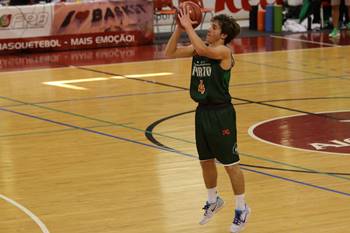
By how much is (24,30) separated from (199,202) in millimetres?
13123

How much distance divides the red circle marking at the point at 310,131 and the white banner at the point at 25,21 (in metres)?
9.61

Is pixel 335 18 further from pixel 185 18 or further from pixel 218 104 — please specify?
pixel 185 18

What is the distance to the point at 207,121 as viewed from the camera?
820 cm

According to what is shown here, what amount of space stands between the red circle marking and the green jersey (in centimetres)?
367

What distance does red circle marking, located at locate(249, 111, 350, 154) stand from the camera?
1183 cm

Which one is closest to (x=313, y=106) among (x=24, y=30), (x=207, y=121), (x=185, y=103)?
(x=185, y=103)

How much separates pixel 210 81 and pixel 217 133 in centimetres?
47

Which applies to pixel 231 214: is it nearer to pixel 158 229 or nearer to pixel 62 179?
pixel 158 229

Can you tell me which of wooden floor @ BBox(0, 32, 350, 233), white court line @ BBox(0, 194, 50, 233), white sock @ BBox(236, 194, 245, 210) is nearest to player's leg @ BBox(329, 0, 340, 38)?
wooden floor @ BBox(0, 32, 350, 233)

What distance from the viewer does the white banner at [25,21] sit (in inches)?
836

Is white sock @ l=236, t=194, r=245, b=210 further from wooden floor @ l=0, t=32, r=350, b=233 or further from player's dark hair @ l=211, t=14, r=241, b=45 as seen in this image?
player's dark hair @ l=211, t=14, r=241, b=45

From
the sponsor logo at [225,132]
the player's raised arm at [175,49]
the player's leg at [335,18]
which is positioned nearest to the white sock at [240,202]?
the sponsor logo at [225,132]

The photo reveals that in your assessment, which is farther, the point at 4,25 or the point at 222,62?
the point at 4,25

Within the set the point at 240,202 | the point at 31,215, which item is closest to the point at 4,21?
the point at 31,215
